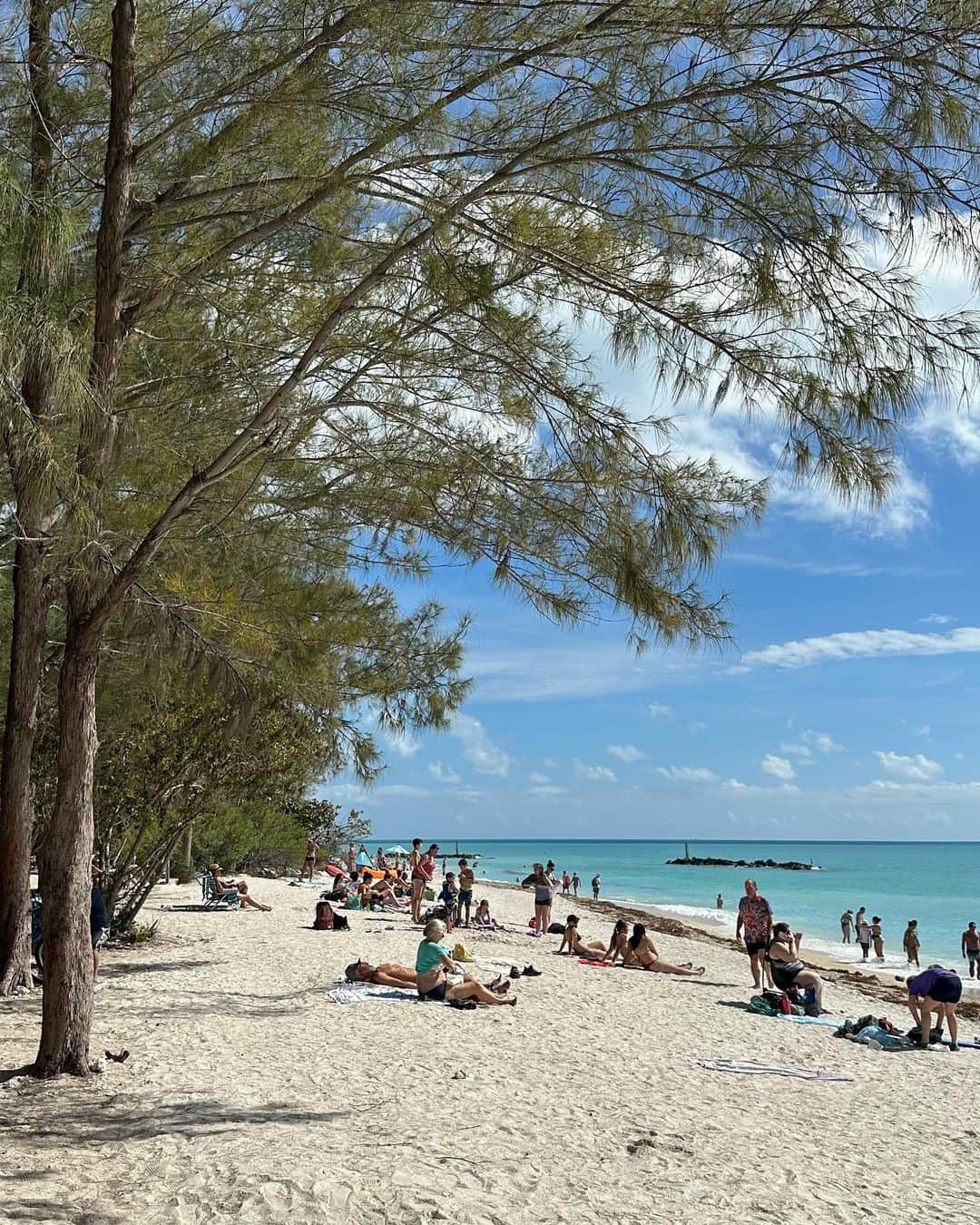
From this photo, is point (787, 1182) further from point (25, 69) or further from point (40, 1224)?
point (25, 69)

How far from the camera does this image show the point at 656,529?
18.7 ft

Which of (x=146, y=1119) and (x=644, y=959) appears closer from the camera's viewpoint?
(x=146, y=1119)

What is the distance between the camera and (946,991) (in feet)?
33.3

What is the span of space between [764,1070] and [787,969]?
4104mm

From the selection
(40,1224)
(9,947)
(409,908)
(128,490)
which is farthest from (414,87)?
(409,908)

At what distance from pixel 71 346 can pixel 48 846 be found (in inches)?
112

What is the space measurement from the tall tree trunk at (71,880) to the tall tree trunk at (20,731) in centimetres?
140

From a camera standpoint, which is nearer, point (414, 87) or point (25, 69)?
point (414, 87)

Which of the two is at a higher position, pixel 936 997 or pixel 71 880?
pixel 71 880

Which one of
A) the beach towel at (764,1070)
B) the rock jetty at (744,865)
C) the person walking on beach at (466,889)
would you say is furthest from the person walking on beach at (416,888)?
the rock jetty at (744,865)

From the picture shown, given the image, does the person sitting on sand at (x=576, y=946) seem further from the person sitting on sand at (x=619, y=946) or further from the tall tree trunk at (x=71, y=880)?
the tall tree trunk at (x=71, y=880)

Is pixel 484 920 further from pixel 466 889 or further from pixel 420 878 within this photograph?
pixel 420 878

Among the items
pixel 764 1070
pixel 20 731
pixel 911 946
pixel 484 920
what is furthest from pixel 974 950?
pixel 20 731

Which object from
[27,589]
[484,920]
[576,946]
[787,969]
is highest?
[27,589]
